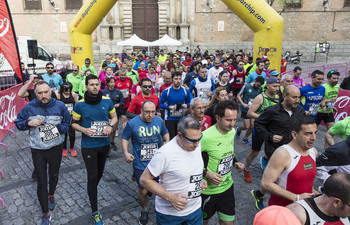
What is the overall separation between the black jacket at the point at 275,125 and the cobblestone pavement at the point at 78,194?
3.54 ft

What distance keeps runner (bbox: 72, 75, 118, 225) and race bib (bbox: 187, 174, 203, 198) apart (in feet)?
6.00

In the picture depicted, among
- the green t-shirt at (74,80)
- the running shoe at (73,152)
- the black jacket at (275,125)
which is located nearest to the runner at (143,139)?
the black jacket at (275,125)

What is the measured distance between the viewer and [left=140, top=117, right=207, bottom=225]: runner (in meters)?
2.60

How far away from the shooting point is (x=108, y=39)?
25.0m

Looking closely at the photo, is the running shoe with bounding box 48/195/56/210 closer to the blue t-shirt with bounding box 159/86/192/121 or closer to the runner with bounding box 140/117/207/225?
the runner with bounding box 140/117/207/225

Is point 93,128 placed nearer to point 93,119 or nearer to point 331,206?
point 93,119

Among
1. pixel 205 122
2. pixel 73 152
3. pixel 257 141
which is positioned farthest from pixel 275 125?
pixel 73 152

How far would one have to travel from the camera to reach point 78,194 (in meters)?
4.84

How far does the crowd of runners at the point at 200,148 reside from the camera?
2611mm

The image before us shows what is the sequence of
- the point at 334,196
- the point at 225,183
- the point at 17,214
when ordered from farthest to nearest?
the point at 17,214 < the point at 225,183 < the point at 334,196

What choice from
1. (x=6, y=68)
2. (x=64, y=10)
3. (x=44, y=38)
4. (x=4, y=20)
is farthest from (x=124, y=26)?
(x=4, y=20)

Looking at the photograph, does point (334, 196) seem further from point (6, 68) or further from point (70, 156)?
point (6, 68)

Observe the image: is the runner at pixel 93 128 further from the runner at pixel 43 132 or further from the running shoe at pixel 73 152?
the running shoe at pixel 73 152

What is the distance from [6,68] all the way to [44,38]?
46.0 feet
